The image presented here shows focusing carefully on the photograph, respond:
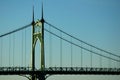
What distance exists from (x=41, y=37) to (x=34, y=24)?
202 inches

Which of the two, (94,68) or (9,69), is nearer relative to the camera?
(9,69)

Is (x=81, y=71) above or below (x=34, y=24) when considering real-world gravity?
below

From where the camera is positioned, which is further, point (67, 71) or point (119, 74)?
point (119, 74)

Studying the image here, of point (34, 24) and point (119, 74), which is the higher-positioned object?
point (34, 24)

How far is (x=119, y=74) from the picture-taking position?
461ft

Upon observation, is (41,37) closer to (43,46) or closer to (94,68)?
(43,46)

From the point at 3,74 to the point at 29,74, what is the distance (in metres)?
5.68

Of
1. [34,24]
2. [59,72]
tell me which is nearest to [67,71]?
[59,72]

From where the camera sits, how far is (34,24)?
130m

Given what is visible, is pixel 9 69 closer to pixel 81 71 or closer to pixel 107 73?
pixel 81 71

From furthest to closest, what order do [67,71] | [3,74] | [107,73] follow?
1. [107,73]
2. [67,71]
3. [3,74]

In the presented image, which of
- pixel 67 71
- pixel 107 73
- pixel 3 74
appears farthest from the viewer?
pixel 107 73

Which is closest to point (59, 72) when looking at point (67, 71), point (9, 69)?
point (67, 71)

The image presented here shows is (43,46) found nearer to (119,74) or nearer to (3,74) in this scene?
(3,74)
